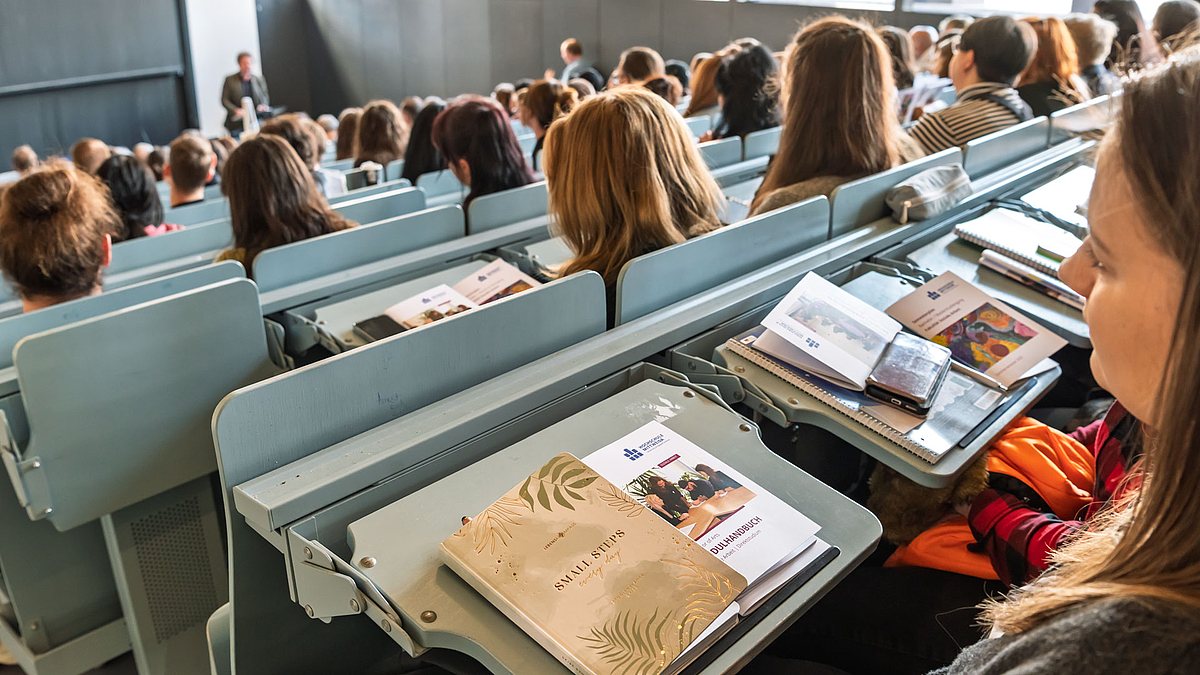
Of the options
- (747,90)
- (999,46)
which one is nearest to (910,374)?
(999,46)

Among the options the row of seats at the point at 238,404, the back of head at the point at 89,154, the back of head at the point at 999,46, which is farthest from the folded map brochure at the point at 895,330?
the back of head at the point at 89,154

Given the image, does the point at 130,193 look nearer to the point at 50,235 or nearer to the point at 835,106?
the point at 50,235

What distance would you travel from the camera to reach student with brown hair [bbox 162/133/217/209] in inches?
141

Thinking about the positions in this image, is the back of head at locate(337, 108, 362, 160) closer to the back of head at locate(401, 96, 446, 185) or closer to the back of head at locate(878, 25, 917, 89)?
the back of head at locate(401, 96, 446, 185)

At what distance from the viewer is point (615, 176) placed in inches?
68.8

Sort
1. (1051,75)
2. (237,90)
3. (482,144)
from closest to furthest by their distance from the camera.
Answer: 1. (482,144)
2. (1051,75)
3. (237,90)

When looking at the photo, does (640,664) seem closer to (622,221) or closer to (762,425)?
(762,425)

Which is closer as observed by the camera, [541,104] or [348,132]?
[541,104]

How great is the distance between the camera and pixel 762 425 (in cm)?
180

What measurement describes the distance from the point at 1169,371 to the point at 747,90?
10.5 ft

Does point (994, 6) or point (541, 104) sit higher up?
point (994, 6)

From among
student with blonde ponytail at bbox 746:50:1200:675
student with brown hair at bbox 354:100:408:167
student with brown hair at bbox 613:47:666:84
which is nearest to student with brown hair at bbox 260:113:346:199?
student with brown hair at bbox 354:100:408:167

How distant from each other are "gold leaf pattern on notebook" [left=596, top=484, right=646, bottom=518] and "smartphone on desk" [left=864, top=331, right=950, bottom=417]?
60 cm

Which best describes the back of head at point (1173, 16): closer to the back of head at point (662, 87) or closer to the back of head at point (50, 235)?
the back of head at point (662, 87)
